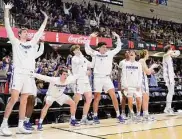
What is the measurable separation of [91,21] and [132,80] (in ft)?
38.3

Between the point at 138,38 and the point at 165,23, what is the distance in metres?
6.04

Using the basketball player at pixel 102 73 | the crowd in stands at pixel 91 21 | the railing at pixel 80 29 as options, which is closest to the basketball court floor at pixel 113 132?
the basketball player at pixel 102 73

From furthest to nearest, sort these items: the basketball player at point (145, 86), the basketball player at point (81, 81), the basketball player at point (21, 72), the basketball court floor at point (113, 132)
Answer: the basketball player at point (145, 86) < the basketball player at point (81, 81) < the basketball player at point (21, 72) < the basketball court floor at point (113, 132)

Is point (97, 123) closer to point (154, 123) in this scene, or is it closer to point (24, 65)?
point (154, 123)

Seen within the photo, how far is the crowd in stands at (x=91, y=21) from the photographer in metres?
15.9

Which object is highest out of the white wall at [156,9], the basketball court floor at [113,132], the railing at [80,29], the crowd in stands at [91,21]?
the white wall at [156,9]

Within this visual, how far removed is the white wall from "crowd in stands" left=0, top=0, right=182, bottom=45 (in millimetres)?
1045

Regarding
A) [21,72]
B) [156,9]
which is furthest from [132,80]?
[156,9]

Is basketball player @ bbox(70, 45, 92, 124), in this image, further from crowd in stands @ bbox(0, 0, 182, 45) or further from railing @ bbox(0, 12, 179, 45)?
crowd in stands @ bbox(0, 0, 182, 45)

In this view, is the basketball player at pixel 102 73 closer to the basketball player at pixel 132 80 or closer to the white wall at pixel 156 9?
the basketball player at pixel 132 80

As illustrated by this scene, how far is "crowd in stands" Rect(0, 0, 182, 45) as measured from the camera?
52.1 ft

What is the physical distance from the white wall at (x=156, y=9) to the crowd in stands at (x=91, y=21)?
104cm

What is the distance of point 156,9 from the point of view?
25.7 m

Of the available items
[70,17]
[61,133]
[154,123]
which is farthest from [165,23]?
[61,133]
